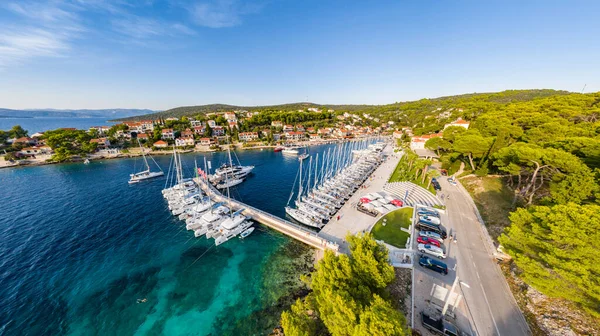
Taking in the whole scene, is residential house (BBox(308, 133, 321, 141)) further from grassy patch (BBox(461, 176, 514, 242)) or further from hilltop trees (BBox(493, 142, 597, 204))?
hilltop trees (BBox(493, 142, 597, 204))

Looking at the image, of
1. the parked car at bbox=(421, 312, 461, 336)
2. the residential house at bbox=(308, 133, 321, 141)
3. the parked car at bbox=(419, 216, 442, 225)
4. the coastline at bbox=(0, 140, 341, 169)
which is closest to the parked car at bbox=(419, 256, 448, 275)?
the parked car at bbox=(421, 312, 461, 336)

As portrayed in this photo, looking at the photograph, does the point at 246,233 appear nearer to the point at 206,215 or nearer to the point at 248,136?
the point at 206,215

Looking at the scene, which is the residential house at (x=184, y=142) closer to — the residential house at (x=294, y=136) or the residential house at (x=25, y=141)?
the residential house at (x=294, y=136)

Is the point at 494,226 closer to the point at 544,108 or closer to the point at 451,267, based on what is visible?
the point at 451,267

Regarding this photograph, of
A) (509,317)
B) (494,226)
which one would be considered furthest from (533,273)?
(494,226)

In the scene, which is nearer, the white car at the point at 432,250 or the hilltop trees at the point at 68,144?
the white car at the point at 432,250

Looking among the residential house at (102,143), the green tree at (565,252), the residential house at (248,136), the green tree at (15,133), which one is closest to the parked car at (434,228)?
the green tree at (565,252)

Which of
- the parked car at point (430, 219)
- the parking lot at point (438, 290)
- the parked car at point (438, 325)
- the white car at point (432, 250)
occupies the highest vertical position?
the parked car at point (430, 219)
